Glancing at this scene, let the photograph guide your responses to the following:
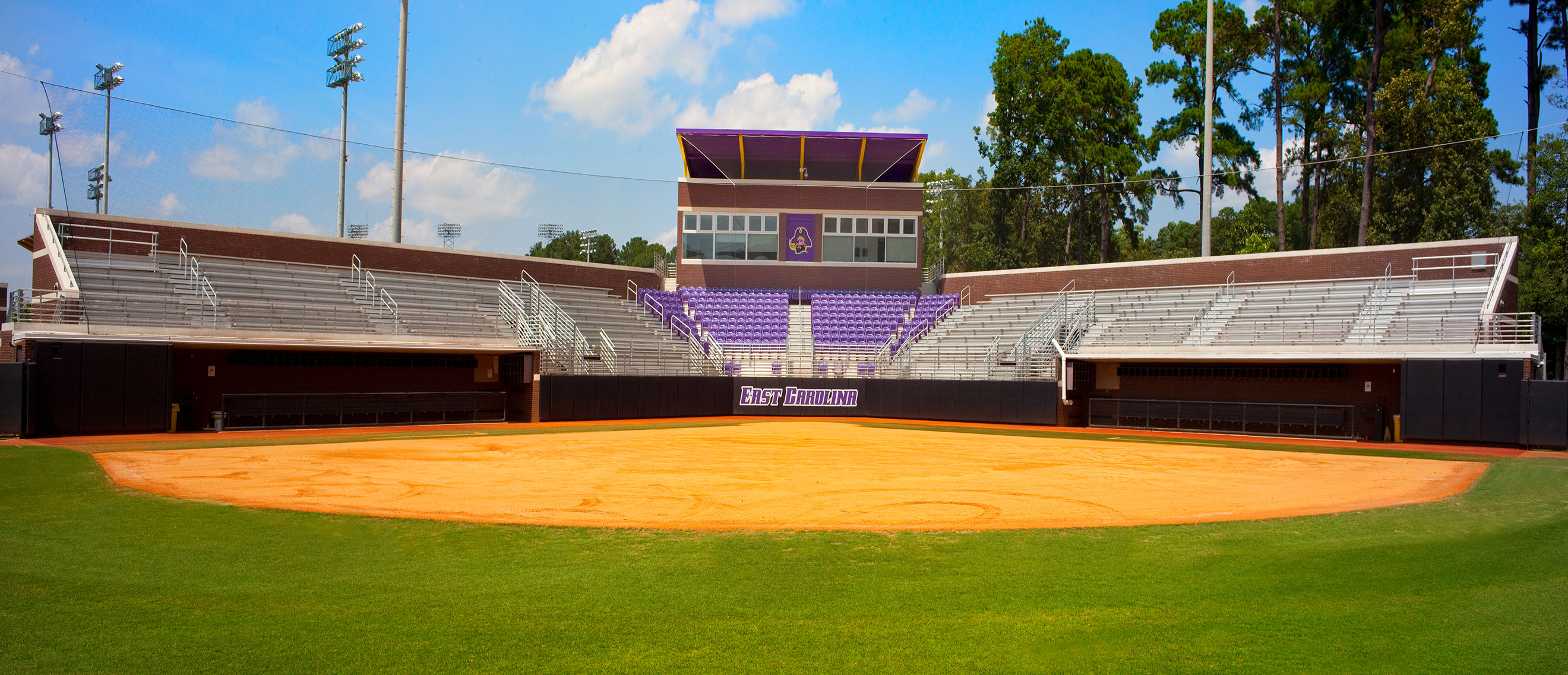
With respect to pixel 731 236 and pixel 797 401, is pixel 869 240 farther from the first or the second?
pixel 797 401

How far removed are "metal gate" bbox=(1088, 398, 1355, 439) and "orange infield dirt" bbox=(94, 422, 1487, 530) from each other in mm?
6139

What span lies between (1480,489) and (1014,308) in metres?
23.7

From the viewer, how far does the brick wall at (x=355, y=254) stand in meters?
28.3

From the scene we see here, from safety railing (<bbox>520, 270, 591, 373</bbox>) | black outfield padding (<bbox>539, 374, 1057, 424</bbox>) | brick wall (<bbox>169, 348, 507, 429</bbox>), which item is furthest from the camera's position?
safety railing (<bbox>520, 270, 591, 373</bbox>)

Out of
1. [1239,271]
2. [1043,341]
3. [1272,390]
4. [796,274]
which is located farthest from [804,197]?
[1272,390]

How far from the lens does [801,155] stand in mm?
44031

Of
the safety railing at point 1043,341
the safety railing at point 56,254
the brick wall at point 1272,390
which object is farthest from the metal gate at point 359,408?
the brick wall at point 1272,390

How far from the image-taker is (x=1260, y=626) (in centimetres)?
628

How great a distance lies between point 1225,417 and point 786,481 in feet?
62.5

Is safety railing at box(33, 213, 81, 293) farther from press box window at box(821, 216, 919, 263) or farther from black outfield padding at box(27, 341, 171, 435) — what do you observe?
press box window at box(821, 216, 919, 263)

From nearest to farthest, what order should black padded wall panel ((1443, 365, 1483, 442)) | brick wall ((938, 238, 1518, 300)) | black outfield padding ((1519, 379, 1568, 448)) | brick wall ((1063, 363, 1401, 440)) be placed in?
black outfield padding ((1519, 379, 1568, 448)), black padded wall panel ((1443, 365, 1483, 442)), brick wall ((1063, 363, 1401, 440)), brick wall ((938, 238, 1518, 300))

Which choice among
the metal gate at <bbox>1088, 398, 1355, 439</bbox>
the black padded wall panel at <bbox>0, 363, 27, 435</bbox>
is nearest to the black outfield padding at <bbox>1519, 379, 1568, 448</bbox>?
the metal gate at <bbox>1088, 398, 1355, 439</bbox>

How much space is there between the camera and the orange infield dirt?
37.3 ft

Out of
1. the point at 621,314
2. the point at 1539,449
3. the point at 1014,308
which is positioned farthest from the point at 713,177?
the point at 1539,449
